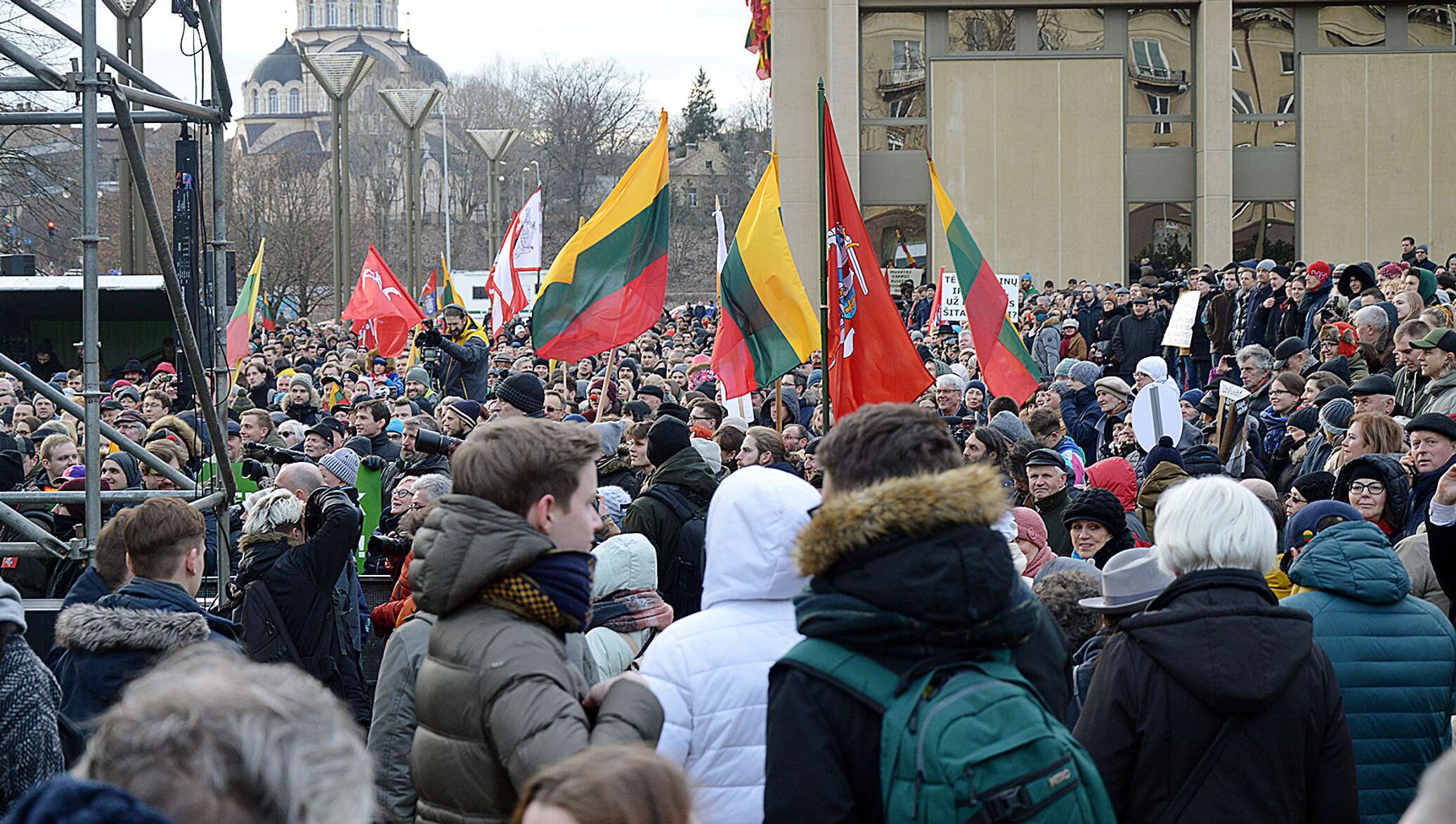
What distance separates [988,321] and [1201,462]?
273 cm

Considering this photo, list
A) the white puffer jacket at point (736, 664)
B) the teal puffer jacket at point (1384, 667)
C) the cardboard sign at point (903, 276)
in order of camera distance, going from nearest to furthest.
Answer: the white puffer jacket at point (736, 664), the teal puffer jacket at point (1384, 667), the cardboard sign at point (903, 276)

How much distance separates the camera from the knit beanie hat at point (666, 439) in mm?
7223

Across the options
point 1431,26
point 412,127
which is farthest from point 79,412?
point 1431,26

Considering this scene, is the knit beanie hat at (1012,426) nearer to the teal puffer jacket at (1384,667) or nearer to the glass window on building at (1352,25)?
the teal puffer jacket at (1384,667)

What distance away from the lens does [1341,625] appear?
412 cm

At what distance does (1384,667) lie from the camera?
4.09 metres

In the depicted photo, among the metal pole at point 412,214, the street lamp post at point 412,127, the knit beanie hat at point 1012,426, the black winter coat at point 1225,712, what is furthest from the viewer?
the street lamp post at point 412,127

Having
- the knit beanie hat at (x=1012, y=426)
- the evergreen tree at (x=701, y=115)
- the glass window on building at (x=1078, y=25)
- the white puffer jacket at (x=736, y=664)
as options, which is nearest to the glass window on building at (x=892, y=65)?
the glass window on building at (x=1078, y=25)

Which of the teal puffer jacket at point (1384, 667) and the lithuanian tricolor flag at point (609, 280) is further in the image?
the lithuanian tricolor flag at point (609, 280)

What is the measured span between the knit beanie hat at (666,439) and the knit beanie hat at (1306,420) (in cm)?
438

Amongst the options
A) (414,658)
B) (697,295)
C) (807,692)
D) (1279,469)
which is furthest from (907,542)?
(697,295)

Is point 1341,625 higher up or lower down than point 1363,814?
higher up

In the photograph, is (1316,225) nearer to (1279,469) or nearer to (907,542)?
(1279,469)

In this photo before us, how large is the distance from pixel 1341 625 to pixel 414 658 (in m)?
Result: 2.45
